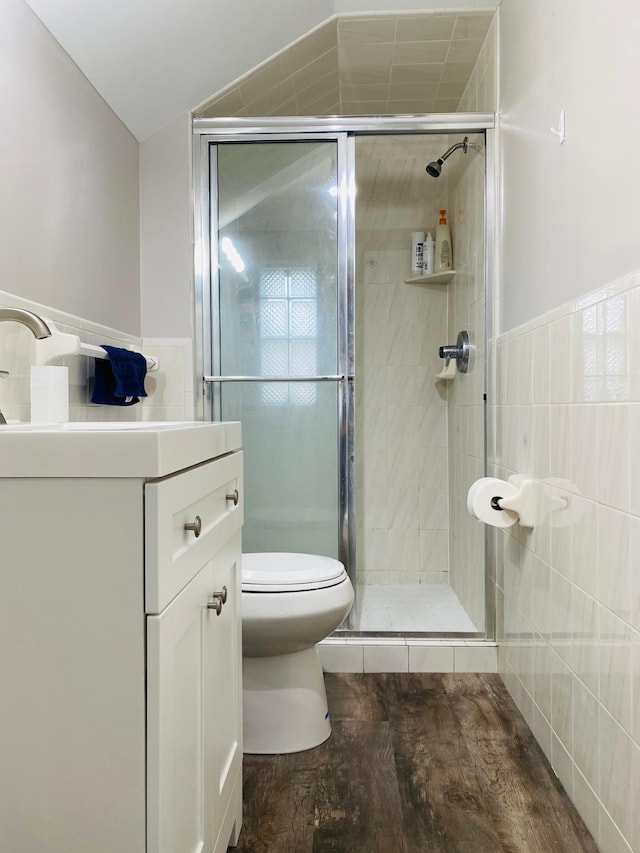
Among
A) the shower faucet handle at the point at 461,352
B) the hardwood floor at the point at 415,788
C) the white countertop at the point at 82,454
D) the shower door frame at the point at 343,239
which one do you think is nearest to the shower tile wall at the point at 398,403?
the shower faucet handle at the point at 461,352

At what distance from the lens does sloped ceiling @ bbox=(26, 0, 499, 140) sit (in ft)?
5.73

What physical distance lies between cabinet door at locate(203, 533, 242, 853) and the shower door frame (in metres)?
1.09

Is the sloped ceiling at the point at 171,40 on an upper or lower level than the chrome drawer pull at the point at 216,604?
upper

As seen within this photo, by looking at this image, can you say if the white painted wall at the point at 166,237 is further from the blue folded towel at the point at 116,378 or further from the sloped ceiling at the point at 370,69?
the blue folded towel at the point at 116,378

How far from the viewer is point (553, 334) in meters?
1.58

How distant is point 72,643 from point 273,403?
1.68 meters

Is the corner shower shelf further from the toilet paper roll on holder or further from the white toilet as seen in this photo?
the white toilet

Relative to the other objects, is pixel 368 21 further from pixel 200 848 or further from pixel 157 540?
pixel 200 848

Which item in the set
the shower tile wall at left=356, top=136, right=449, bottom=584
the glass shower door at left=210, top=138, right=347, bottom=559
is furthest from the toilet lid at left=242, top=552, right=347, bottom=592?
the shower tile wall at left=356, top=136, right=449, bottom=584

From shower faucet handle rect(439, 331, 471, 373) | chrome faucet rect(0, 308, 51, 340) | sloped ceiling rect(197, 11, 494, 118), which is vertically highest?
sloped ceiling rect(197, 11, 494, 118)

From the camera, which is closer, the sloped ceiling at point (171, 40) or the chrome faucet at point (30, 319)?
the chrome faucet at point (30, 319)

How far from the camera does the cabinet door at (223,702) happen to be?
1039mm

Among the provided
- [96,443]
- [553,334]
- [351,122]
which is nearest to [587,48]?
[553,334]

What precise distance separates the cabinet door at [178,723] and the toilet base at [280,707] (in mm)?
704
